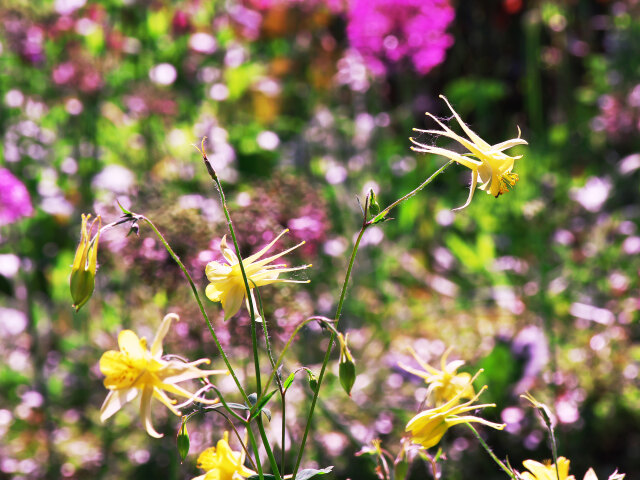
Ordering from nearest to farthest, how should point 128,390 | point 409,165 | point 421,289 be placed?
1. point 128,390
2. point 421,289
3. point 409,165

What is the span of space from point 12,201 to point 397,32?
1.56 metres

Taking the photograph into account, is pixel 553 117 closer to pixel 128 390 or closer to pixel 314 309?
pixel 314 309

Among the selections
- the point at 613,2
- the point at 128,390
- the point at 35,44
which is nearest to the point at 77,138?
the point at 35,44

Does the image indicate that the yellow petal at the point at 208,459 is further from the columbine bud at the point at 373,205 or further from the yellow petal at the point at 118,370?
the columbine bud at the point at 373,205

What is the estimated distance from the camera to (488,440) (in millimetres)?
2203

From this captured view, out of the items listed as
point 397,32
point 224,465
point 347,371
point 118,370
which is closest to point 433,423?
point 347,371

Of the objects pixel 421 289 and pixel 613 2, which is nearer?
pixel 421 289

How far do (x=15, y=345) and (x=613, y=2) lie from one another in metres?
4.49

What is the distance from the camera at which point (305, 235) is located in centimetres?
204

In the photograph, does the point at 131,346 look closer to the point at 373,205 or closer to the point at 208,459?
the point at 208,459

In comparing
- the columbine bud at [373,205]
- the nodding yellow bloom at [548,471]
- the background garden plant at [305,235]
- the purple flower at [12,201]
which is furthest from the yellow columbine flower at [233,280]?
the purple flower at [12,201]

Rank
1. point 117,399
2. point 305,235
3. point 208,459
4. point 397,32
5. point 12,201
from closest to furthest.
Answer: point 117,399 → point 208,459 → point 305,235 → point 12,201 → point 397,32

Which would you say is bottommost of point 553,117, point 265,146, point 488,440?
point 553,117

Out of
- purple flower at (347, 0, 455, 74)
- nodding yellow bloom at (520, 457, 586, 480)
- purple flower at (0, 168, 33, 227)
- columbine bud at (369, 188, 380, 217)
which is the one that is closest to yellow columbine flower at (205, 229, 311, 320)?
columbine bud at (369, 188, 380, 217)
